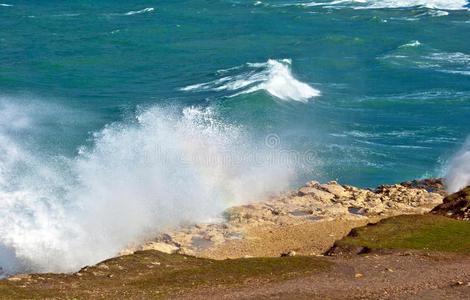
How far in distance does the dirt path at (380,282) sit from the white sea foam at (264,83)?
116 feet

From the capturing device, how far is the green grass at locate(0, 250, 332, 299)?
2370 cm

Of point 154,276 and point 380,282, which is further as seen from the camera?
point 154,276

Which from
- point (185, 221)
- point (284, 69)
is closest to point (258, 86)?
point (284, 69)

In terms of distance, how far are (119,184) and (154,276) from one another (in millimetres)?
16300

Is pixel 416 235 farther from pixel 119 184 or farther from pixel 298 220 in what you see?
pixel 119 184

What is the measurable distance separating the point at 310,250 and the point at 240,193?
387 inches

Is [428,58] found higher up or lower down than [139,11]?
lower down

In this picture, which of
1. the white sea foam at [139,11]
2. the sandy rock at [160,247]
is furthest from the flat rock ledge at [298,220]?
the white sea foam at [139,11]

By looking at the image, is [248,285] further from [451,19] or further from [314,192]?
[451,19]

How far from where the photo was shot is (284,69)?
68875 millimetres

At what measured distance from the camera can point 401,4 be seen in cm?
10481

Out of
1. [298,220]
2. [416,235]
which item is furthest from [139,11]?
[416,235]

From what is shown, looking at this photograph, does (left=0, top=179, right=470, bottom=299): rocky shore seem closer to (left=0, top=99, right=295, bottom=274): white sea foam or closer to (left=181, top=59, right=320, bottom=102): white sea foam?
(left=0, top=99, right=295, bottom=274): white sea foam

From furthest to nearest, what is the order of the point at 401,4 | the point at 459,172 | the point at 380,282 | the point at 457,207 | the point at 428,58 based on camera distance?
the point at 401,4 → the point at 428,58 → the point at 459,172 → the point at 457,207 → the point at 380,282
